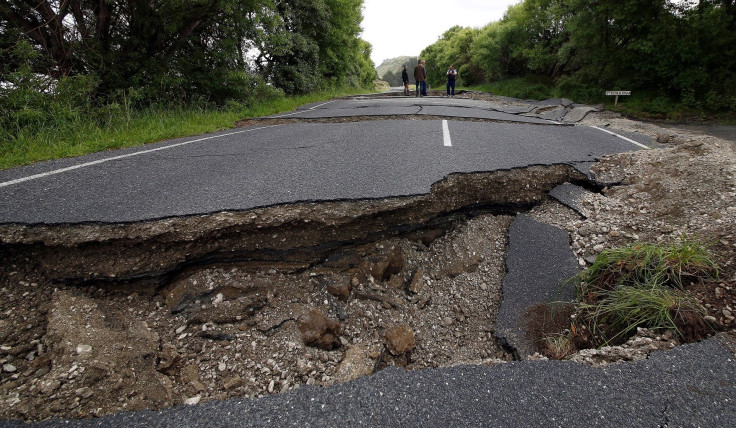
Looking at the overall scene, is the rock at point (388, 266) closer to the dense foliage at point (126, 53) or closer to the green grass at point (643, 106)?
the dense foliage at point (126, 53)

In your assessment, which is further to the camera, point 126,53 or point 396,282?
point 126,53

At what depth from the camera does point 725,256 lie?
2.43 metres

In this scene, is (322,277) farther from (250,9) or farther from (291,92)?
(291,92)

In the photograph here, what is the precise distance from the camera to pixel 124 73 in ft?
28.2

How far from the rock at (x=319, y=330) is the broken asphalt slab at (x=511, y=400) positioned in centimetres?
101

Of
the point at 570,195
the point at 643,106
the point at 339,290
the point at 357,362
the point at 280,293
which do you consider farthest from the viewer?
the point at 643,106

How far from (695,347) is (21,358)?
4.12 meters

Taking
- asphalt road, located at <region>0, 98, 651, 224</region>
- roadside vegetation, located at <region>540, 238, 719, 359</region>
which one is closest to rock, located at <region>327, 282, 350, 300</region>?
asphalt road, located at <region>0, 98, 651, 224</region>

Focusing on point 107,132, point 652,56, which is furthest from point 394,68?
point 107,132

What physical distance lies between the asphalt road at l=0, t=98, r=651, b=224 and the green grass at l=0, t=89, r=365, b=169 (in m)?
0.53

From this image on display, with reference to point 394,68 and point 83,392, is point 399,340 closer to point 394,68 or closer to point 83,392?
point 83,392

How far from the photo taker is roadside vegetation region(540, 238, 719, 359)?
2143mm

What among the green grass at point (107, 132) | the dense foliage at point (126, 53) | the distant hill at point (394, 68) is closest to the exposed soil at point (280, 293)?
the green grass at point (107, 132)

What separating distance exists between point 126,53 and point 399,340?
10.2m
